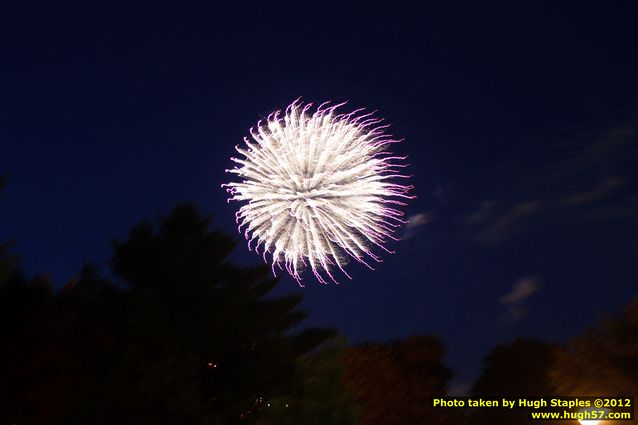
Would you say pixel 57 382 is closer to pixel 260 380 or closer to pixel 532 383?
pixel 260 380

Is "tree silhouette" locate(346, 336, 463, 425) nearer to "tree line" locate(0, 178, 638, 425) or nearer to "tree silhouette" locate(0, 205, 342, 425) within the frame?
"tree line" locate(0, 178, 638, 425)

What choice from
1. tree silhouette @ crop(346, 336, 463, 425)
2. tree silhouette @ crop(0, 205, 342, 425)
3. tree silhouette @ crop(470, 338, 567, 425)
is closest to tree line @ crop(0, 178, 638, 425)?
tree silhouette @ crop(0, 205, 342, 425)

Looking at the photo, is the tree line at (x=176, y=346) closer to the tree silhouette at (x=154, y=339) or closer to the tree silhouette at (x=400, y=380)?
the tree silhouette at (x=154, y=339)

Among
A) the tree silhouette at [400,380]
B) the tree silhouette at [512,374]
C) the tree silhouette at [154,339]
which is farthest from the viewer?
the tree silhouette at [512,374]

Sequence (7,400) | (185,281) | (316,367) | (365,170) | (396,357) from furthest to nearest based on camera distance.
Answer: (396,357)
(316,367)
(365,170)
(185,281)
(7,400)

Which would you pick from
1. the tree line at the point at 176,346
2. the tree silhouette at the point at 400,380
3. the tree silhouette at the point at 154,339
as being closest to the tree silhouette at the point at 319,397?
the tree line at the point at 176,346

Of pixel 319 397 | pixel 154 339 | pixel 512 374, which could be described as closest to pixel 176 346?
pixel 154 339

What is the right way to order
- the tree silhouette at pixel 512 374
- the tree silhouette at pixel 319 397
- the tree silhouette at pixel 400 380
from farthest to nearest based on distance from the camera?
the tree silhouette at pixel 512 374 → the tree silhouette at pixel 400 380 → the tree silhouette at pixel 319 397

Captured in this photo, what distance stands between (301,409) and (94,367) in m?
11.4

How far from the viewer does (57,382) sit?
52.6 ft

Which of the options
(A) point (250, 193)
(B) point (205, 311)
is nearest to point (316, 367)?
(A) point (250, 193)

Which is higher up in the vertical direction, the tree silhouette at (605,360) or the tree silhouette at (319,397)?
the tree silhouette at (605,360)

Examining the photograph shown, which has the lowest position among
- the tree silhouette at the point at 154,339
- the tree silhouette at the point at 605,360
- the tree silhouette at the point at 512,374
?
the tree silhouette at the point at 154,339

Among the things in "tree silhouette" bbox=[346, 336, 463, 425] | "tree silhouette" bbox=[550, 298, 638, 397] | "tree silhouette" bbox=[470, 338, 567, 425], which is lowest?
"tree silhouette" bbox=[550, 298, 638, 397]
